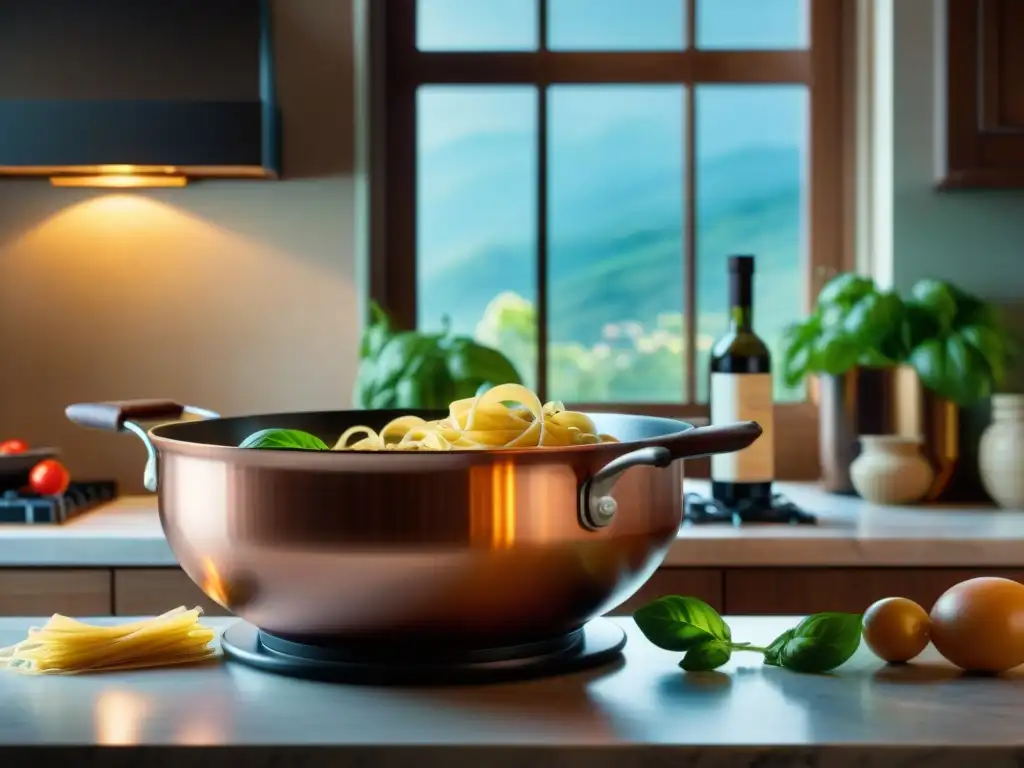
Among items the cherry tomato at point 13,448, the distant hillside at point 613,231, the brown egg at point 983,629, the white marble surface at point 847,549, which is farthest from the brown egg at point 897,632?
the distant hillside at point 613,231

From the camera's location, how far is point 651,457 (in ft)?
2.56

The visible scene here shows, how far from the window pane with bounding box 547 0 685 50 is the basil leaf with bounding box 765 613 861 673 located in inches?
81.7

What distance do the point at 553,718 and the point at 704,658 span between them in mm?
143

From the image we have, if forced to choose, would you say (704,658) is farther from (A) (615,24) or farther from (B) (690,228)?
(A) (615,24)

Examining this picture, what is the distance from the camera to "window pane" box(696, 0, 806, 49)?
2752mm

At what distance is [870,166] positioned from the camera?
269 cm

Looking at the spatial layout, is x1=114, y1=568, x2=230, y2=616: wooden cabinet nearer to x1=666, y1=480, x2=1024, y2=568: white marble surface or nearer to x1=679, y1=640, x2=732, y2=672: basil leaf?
x1=666, y1=480, x2=1024, y2=568: white marble surface

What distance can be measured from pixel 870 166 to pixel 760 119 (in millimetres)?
247

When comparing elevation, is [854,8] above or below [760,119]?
above

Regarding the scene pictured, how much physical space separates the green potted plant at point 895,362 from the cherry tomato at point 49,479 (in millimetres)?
1310

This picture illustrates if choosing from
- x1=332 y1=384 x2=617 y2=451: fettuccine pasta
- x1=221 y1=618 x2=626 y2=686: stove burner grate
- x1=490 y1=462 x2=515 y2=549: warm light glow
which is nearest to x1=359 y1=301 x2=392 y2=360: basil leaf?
x1=332 y1=384 x2=617 y2=451: fettuccine pasta

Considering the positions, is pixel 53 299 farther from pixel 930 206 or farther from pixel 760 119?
pixel 930 206

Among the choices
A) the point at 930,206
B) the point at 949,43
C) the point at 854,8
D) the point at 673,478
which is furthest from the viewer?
the point at 854,8

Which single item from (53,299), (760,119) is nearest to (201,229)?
(53,299)
